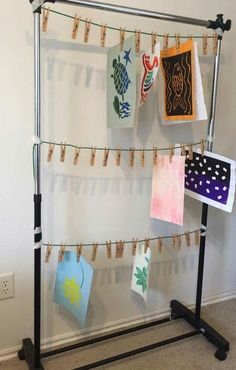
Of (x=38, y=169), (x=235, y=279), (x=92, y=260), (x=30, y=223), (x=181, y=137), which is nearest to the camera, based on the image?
(x=38, y=169)

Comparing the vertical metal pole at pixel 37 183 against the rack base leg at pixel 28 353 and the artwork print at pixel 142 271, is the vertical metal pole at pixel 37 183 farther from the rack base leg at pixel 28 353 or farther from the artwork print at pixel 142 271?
the artwork print at pixel 142 271

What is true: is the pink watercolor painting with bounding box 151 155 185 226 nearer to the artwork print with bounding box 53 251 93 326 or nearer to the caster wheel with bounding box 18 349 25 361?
the artwork print with bounding box 53 251 93 326

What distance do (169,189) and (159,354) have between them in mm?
748

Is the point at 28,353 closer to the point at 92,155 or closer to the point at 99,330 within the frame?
the point at 99,330

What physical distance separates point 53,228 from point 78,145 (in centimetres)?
37

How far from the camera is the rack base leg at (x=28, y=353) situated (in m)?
1.48

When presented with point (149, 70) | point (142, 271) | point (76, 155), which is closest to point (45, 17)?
point (149, 70)

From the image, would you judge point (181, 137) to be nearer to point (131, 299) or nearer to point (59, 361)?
point (131, 299)

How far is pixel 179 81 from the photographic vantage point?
4.78 feet

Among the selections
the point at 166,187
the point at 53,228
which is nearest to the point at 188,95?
the point at 166,187

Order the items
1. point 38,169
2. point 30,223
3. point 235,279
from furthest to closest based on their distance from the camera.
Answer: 1. point 235,279
2. point 30,223
3. point 38,169

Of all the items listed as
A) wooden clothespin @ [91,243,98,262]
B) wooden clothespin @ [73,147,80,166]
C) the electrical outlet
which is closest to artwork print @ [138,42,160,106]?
wooden clothespin @ [73,147,80,166]

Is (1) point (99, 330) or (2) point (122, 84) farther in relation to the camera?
(1) point (99, 330)

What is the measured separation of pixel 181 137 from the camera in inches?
71.7
